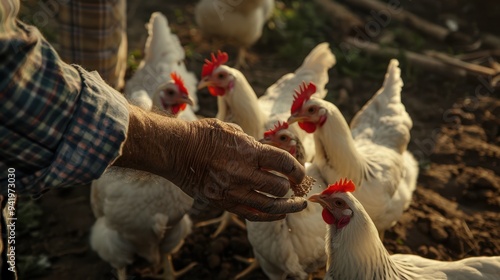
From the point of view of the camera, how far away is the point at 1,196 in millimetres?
1692

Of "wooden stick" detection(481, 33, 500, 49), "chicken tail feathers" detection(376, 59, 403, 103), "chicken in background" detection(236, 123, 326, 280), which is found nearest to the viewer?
"chicken in background" detection(236, 123, 326, 280)

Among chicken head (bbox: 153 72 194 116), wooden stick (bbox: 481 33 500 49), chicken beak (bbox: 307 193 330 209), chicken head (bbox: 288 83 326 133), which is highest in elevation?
wooden stick (bbox: 481 33 500 49)

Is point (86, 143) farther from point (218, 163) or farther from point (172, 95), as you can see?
point (172, 95)

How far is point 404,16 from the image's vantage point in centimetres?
672

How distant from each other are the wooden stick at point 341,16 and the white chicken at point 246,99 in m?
2.45

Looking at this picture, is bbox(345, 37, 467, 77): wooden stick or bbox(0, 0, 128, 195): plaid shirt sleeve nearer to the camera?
bbox(0, 0, 128, 195): plaid shirt sleeve

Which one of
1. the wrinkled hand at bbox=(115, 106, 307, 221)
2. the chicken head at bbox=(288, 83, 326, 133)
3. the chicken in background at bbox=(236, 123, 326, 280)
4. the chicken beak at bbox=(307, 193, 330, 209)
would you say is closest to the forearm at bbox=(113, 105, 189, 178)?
the wrinkled hand at bbox=(115, 106, 307, 221)

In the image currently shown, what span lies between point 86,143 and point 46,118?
137 mm

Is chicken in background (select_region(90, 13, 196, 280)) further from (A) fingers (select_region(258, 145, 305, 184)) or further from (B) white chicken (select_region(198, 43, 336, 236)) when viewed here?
(A) fingers (select_region(258, 145, 305, 184))

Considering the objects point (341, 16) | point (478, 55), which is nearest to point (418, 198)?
point (478, 55)

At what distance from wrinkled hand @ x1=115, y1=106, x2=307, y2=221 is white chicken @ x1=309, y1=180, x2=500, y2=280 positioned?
22.5 inches

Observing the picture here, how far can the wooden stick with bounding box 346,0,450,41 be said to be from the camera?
6.42 metres

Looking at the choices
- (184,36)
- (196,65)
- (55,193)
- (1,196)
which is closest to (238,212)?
(1,196)

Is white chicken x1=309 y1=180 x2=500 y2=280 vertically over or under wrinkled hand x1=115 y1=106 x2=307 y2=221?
under
